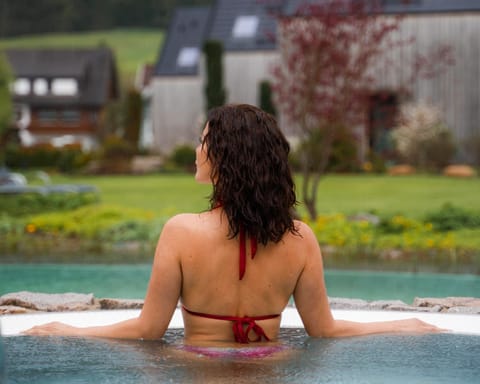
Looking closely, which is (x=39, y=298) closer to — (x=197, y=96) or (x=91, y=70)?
(x=197, y=96)

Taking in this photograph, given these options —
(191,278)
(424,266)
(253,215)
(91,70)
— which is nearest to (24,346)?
(191,278)

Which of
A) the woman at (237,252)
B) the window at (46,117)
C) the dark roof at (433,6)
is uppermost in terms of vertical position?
the dark roof at (433,6)

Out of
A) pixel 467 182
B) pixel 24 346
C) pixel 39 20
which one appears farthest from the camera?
pixel 39 20

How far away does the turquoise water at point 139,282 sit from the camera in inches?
335

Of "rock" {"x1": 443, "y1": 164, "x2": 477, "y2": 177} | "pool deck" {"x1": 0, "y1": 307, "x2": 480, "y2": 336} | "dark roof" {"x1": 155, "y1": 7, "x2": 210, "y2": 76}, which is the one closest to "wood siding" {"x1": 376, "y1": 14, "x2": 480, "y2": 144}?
"rock" {"x1": 443, "y1": 164, "x2": 477, "y2": 177}

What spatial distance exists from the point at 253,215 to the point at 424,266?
22.2 feet

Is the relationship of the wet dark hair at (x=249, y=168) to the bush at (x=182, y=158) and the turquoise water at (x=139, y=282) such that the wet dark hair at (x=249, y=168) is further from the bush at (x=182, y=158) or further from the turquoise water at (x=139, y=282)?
the bush at (x=182, y=158)

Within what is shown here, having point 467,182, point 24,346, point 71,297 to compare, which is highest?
point 24,346

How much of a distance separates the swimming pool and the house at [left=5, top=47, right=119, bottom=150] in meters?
59.9

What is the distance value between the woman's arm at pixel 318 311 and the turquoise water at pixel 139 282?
4.90 metres

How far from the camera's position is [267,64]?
32750 mm

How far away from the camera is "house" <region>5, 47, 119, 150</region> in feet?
205

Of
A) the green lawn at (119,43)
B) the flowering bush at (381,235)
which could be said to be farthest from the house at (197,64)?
the green lawn at (119,43)

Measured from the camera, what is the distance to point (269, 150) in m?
2.79
